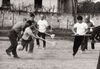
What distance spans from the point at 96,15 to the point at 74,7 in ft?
20.8

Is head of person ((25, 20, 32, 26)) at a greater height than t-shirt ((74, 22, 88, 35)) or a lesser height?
greater

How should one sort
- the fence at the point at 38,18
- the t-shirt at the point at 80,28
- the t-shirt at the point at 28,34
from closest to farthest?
the t-shirt at the point at 28,34, the t-shirt at the point at 80,28, the fence at the point at 38,18

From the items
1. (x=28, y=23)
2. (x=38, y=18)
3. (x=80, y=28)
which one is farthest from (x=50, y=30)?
(x=38, y=18)

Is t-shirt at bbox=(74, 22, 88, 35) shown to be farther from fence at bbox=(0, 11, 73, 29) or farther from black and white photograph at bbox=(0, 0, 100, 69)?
fence at bbox=(0, 11, 73, 29)

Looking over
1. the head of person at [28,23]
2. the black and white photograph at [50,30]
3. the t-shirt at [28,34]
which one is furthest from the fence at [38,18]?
the t-shirt at [28,34]

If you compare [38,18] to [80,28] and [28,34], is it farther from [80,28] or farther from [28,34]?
[28,34]

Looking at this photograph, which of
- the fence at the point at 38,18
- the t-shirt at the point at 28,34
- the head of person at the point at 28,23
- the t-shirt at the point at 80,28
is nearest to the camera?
the t-shirt at the point at 28,34

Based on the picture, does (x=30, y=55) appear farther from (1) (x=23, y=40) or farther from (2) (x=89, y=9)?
(2) (x=89, y=9)

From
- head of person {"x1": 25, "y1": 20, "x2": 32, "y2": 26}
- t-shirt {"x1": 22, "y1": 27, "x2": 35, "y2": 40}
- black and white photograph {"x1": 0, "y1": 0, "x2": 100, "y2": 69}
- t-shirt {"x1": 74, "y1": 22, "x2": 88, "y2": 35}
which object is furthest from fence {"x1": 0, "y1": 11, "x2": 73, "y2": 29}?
t-shirt {"x1": 22, "y1": 27, "x2": 35, "y2": 40}

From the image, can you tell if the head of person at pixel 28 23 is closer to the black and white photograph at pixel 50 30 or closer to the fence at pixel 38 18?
the black and white photograph at pixel 50 30

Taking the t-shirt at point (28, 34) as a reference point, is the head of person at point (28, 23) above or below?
above

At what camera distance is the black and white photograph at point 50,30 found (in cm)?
1341

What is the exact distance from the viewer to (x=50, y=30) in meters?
17.7

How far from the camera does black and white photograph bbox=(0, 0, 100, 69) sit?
13.4 metres
